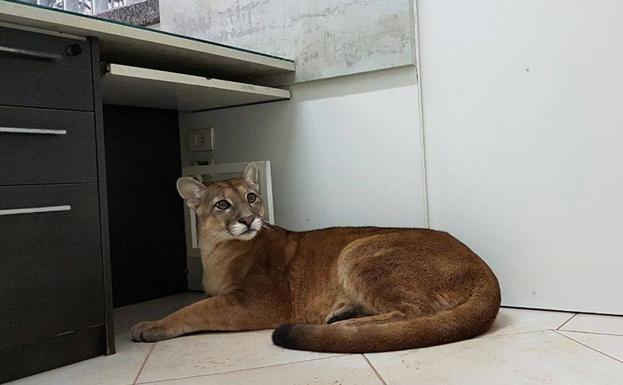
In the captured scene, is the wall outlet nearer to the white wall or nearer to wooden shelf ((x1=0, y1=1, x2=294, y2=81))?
the white wall

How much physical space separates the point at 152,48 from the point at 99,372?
112 cm

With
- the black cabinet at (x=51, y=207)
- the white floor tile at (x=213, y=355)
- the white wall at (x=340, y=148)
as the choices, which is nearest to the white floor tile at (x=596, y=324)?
the white wall at (x=340, y=148)

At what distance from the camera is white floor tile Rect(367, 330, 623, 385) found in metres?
1.54

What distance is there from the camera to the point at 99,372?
1.78 m

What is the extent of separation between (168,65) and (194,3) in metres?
0.69

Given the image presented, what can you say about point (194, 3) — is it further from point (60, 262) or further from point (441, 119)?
point (60, 262)

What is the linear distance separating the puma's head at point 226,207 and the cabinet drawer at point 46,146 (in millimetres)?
552

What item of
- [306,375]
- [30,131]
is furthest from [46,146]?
[306,375]

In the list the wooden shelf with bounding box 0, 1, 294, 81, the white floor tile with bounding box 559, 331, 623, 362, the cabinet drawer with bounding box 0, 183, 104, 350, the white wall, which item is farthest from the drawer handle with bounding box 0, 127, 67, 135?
the white floor tile with bounding box 559, 331, 623, 362

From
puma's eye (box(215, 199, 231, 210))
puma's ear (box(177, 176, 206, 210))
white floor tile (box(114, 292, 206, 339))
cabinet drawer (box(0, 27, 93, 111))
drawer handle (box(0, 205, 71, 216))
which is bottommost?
white floor tile (box(114, 292, 206, 339))

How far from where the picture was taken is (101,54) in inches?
88.0

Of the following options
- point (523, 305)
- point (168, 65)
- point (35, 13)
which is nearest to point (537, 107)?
point (523, 305)

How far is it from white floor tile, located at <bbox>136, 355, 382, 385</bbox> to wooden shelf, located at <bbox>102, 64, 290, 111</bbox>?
1.03 m

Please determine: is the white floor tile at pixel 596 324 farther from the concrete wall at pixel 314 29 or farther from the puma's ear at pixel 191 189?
the puma's ear at pixel 191 189
